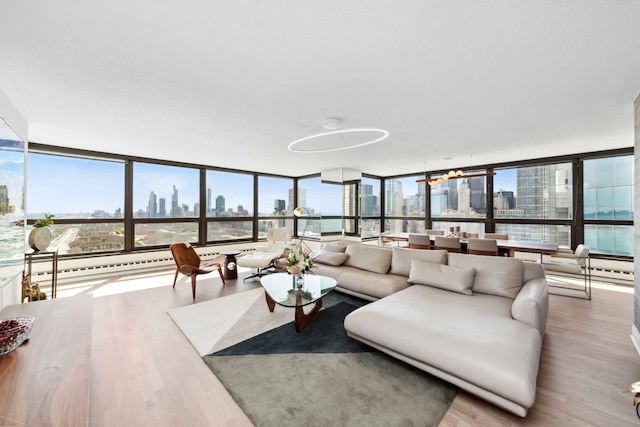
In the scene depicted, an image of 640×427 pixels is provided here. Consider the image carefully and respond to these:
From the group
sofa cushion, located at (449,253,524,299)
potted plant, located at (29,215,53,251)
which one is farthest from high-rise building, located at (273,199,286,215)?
sofa cushion, located at (449,253,524,299)

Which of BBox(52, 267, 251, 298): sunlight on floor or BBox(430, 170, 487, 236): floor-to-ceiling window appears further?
BBox(430, 170, 487, 236): floor-to-ceiling window

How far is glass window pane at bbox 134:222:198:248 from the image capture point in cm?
576

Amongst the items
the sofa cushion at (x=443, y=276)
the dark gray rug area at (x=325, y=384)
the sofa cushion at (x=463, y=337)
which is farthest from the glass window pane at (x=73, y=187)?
the sofa cushion at (x=443, y=276)

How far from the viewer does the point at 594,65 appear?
2.15 m

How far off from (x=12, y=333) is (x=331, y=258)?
3.63 metres

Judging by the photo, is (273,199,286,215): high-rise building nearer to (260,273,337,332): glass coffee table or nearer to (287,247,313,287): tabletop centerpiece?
(260,273,337,332): glass coffee table

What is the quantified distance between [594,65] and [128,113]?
15.6 feet

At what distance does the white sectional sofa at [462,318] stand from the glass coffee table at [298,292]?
532 millimetres

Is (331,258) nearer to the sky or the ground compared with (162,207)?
nearer to the ground

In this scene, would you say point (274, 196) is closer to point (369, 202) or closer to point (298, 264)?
point (369, 202)

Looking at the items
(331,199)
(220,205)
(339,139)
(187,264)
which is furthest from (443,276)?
(220,205)

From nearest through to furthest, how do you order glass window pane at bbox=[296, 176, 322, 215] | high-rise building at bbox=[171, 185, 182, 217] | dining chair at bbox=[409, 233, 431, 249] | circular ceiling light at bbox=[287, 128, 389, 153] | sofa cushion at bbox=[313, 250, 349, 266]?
circular ceiling light at bbox=[287, 128, 389, 153], sofa cushion at bbox=[313, 250, 349, 266], dining chair at bbox=[409, 233, 431, 249], high-rise building at bbox=[171, 185, 182, 217], glass window pane at bbox=[296, 176, 322, 215]

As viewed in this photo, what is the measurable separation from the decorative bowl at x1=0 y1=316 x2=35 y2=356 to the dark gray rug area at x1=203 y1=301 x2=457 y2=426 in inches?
51.4

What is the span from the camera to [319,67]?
2.22m
